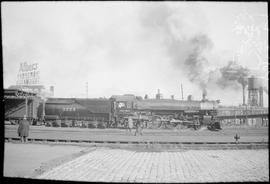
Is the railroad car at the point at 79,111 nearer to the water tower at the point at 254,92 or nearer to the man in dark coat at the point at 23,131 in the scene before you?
the man in dark coat at the point at 23,131

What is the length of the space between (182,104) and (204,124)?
2985 mm

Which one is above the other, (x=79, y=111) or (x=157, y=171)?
(x=79, y=111)

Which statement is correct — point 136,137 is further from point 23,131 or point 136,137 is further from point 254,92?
point 254,92

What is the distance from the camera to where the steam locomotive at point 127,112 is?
26.1 m

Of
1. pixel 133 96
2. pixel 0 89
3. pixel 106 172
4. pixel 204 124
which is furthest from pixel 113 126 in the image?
pixel 0 89

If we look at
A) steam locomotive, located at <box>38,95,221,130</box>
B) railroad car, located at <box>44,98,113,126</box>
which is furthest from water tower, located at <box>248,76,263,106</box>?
railroad car, located at <box>44,98,113,126</box>

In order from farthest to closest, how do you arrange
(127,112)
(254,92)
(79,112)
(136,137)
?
(254,92), (79,112), (127,112), (136,137)

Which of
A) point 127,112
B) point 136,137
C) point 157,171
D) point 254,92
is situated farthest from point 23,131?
point 254,92

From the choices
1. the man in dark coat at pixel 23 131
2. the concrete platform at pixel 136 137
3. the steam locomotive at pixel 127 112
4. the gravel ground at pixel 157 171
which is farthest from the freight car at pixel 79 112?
the gravel ground at pixel 157 171

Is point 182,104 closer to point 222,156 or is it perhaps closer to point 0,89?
point 222,156

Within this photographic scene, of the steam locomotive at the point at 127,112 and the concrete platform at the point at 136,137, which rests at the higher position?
the steam locomotive at the point at 127,112

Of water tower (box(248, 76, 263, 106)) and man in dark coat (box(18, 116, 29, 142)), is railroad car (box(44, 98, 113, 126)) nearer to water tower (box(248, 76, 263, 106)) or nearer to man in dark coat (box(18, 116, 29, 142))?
man in dark coat (box(18, 116, 29, 142))

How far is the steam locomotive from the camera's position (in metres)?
26.1

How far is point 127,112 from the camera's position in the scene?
2588 cm
